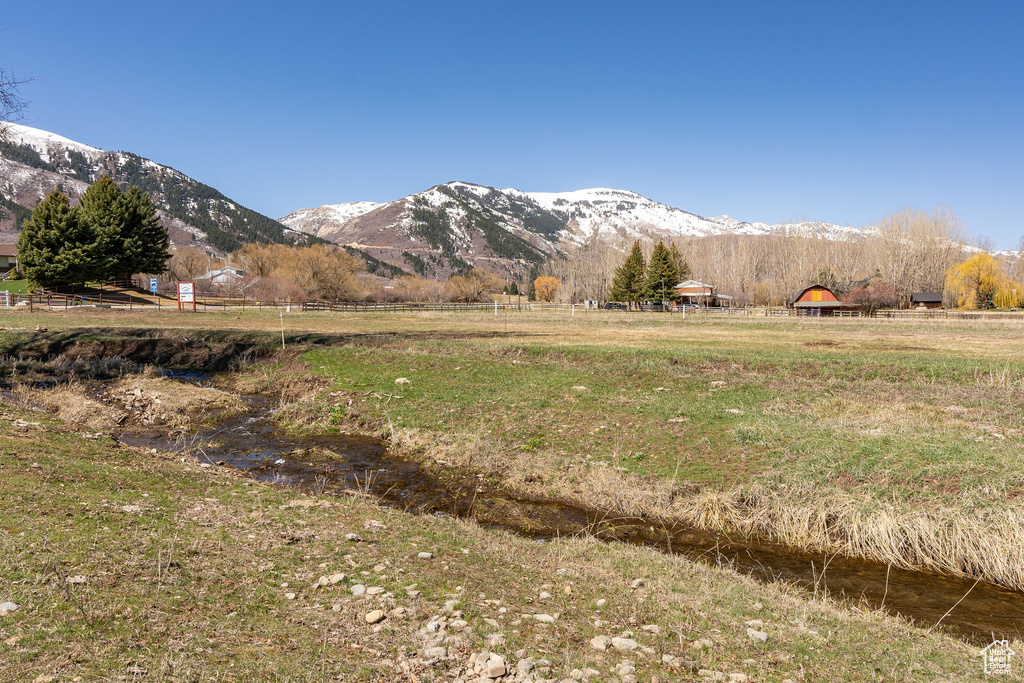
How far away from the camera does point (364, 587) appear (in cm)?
606

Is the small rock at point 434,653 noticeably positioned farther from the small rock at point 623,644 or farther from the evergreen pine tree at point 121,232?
the evergreen pine tree at point 121,232

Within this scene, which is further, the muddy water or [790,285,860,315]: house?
[790,285,860,315]: house

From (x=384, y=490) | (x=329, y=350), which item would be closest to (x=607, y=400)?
(x=384, y=490)

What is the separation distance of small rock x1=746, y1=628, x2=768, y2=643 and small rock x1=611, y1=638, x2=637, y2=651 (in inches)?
54.1

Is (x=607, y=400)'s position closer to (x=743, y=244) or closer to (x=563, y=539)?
(x=563, y=539)

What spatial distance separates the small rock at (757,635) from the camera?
559cm

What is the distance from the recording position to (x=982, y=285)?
3981 inches

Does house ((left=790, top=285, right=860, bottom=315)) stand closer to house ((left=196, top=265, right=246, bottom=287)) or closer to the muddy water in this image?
the muddy water

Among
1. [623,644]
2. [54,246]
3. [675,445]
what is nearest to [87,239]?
[54,246]

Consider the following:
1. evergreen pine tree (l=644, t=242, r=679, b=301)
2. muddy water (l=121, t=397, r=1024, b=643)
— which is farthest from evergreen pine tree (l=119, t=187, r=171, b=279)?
evergreen pine tree (l=644, t=242, r=679, b=301)

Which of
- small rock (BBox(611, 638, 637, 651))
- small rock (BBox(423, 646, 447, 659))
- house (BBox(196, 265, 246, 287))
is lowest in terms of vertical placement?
small rock (BBox(611, 638, 637, 651))

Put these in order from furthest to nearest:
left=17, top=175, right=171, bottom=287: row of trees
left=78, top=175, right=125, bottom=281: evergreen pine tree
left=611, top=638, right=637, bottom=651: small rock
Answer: left=78, top=175, right=125, bottom=281: evergreen pine tree, left=17, top=175, right=171, bottom=287: row of trees, left=611, top=638, right=637, bottom=651: small rock

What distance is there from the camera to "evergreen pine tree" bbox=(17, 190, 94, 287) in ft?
218

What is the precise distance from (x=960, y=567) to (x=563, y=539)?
6476 millimetres
